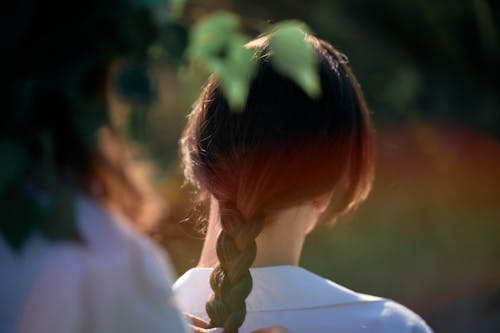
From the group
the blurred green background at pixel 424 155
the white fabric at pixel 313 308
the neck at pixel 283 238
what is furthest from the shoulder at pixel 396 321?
the blurred green background at pixel 424 155

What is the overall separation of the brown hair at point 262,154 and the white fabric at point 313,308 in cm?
6

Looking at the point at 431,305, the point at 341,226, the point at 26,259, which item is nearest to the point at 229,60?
the point at 26,259

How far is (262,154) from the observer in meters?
1.89

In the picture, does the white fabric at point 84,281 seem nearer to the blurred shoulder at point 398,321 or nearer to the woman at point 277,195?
the woman at point 277,195

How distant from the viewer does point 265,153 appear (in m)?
1.89

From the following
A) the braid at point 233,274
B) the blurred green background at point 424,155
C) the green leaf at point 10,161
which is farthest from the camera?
the blurred green background at point 424,155

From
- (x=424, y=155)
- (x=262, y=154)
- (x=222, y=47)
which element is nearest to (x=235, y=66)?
(x=222, y=47)

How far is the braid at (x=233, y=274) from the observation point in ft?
6.07

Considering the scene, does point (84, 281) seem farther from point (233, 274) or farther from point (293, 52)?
point (233, 274)

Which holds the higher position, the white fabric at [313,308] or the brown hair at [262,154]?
the brown hair at [262,154]

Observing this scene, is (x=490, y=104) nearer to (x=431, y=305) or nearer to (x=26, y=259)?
(x=431, y=305)

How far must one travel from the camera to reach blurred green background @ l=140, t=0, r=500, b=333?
6.81 meters

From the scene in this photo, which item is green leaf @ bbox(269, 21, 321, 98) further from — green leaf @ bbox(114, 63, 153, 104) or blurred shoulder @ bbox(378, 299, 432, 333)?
blurred shoulder @ bbox(378, 299, 432, 333)

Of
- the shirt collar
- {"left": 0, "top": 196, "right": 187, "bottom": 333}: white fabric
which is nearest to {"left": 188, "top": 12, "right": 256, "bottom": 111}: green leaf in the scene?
{"left": 0, "top": 196, "right": 187, "bottom": 333}: white fabric
